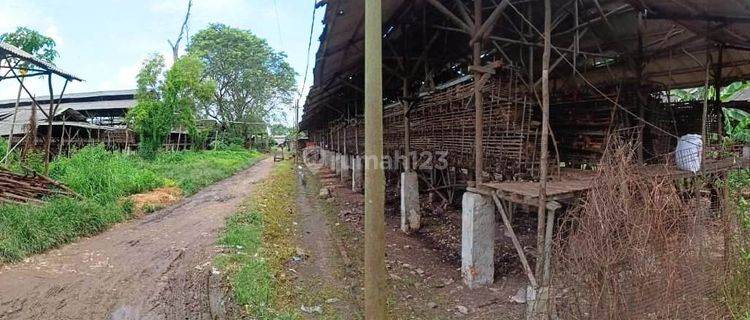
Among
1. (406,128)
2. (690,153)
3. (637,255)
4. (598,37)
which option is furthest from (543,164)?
(406,128)

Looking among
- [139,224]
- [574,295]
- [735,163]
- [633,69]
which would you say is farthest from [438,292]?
[139,224]

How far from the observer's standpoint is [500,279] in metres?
6.52

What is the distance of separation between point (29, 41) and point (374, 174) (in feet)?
84.6

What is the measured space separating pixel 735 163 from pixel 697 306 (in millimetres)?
6093

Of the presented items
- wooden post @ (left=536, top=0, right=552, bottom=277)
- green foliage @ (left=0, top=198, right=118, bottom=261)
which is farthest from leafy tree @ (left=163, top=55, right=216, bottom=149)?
wooden post @ (left=536, top=0, right=552, bottom=277)

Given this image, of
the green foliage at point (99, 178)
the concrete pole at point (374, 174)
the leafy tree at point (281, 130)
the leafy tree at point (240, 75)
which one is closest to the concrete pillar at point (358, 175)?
the green foliage at point (99, 178)

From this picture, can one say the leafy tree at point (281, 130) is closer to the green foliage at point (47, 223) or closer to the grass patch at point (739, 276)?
the green foliage at point (47, 223)

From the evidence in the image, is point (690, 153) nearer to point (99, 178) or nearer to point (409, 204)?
point (409, 204)

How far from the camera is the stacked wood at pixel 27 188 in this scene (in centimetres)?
866

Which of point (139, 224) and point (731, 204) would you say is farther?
point (139, 224)

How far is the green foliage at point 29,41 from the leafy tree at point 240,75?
1330 centimetres

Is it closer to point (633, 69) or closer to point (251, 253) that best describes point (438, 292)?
point (251, 253)

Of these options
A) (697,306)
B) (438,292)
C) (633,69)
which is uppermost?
(633,69)

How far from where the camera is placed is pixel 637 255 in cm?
307
